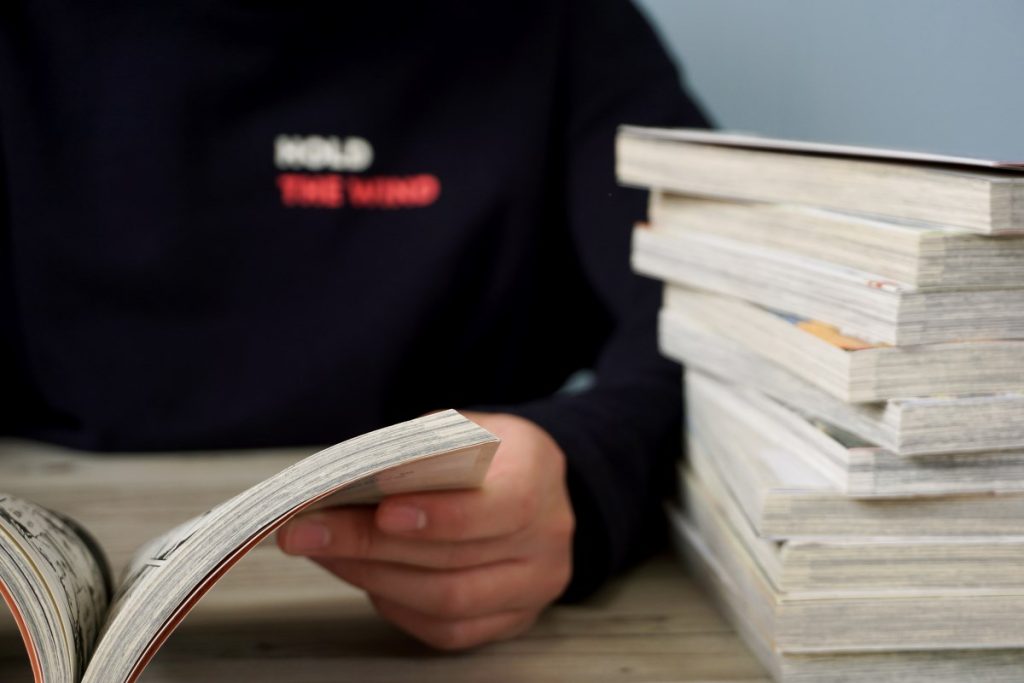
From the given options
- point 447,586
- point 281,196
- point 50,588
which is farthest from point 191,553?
point 281,196

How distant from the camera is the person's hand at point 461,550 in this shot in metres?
0.60

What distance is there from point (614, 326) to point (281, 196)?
1.49 ft

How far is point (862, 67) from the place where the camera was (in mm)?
1150

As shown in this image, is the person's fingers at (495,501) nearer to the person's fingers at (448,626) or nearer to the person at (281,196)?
the person's fingers at (448,626)

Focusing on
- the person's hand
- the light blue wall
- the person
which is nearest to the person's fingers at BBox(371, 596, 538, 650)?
the person's hand

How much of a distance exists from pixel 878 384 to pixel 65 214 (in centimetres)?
90

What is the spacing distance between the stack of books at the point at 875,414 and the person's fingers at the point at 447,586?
0.14m

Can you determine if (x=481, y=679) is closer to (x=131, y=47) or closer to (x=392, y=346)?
(x=392, y=346)

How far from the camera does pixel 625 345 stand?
99 centimetres

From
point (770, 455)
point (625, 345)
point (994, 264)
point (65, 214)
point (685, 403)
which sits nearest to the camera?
point (994, 264)

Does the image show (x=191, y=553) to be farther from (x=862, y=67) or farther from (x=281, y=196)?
(x=862, y=67)

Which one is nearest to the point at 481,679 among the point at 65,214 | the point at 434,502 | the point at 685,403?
the point at 434,502

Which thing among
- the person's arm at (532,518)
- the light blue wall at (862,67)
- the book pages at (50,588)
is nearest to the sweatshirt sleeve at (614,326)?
the person's arm at (532,518)

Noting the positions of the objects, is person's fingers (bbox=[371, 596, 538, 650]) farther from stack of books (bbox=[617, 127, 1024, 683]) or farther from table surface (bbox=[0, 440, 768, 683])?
stack of books (bbox=[617, 127, 1024, 683])
